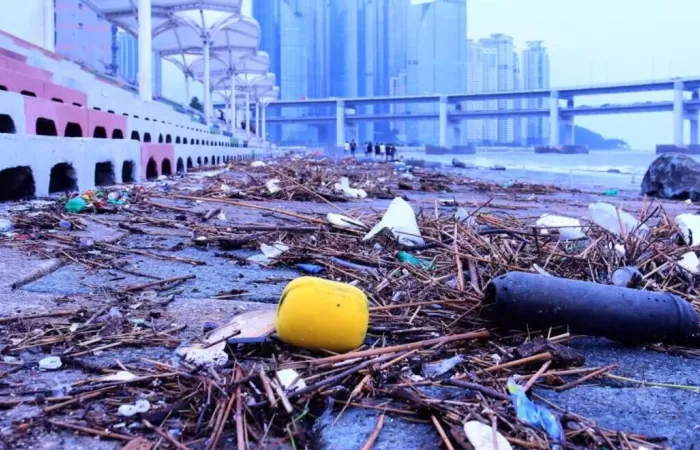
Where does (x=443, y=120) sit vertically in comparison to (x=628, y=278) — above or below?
above

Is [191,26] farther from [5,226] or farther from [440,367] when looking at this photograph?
[440,367]

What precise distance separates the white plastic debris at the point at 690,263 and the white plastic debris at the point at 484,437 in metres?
1.56

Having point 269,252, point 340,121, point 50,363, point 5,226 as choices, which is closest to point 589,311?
point 50,363

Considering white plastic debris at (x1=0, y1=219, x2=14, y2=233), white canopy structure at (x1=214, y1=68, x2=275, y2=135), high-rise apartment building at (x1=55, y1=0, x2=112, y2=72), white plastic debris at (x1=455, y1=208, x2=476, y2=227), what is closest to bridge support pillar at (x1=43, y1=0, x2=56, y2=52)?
white plastic debris at (x1=0, y1=219, x2=14, y2=233)

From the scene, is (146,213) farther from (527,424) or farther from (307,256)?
(527,424)

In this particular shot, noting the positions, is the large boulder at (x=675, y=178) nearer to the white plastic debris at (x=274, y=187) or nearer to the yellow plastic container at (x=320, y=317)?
the white plastic debris at (x=274, y=187)

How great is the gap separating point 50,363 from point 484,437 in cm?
92

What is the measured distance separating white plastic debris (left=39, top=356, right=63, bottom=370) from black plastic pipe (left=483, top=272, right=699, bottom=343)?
40.0 inches

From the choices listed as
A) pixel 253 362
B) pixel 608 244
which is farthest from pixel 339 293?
pixel 608 244

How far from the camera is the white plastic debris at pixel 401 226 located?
2.78 m

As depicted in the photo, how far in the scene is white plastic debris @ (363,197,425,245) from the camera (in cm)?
278

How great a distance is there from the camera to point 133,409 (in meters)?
1.12

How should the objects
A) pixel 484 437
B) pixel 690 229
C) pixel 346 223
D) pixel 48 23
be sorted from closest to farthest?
pixel 484 437, pixel 690 229, pixel 346 223, pixel 48 23

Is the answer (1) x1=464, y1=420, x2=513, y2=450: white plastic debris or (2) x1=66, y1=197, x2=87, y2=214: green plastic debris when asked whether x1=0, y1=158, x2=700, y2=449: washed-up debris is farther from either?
(2) x1=66, y1=197, x2=87, y2=214: green plastic debris
